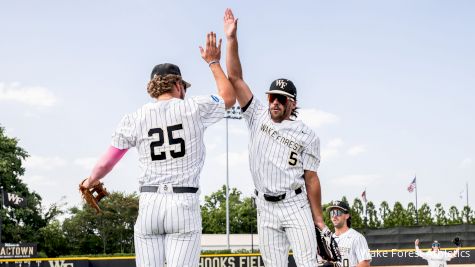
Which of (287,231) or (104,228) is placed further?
(104,228)

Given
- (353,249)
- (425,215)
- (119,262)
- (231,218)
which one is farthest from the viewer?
(231,218)

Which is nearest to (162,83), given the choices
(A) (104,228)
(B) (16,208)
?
(B) (16,208)

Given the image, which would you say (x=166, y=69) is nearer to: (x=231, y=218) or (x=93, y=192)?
(x=93, y=192)

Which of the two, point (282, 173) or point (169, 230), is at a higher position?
point (282, 173)

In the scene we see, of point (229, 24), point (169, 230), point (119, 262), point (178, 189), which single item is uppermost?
point (229, 24)

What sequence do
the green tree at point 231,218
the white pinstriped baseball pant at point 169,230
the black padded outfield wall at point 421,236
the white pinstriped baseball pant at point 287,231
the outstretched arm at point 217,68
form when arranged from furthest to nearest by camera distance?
the green tree at point 231,218 < the black padded outfield wall at point 421,236 < the white pinstriped baseball pant at point 287,231 < the outstretched arm at point 217,68 < the white pinstriped baseball pant at point 169,230

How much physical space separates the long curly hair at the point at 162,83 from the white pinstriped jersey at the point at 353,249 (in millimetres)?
4832

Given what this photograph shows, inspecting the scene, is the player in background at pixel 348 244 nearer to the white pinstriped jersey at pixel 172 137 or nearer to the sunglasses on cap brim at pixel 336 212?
the sunglasses on cap brim at pixel 336 212

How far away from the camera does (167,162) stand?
4809 millimetres

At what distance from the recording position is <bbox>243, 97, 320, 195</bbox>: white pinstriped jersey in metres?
5.86

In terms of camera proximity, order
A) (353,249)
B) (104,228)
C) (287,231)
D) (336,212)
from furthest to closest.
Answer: (104,228) < (336,212) < (353,249) < (287,231)

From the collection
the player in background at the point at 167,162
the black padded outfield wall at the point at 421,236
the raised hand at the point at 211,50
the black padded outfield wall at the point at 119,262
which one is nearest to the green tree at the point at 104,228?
the black padded outfield wall at the point at 421,236

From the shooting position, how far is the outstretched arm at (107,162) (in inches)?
196

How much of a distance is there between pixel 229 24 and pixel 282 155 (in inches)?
51.1
